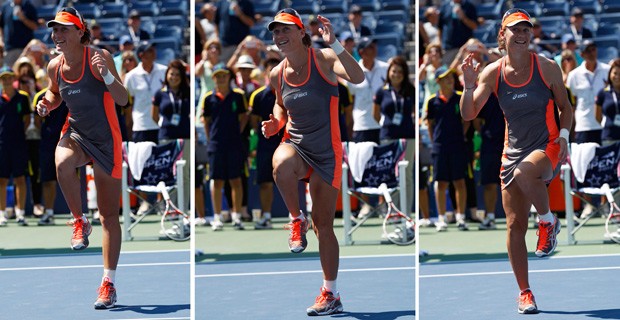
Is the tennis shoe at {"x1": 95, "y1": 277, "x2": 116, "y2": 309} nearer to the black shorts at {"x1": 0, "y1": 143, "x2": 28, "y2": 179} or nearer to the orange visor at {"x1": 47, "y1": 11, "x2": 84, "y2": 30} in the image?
the orange visor at {"x1": 47, "y1": 11, "x2": 84, "y2": 30}

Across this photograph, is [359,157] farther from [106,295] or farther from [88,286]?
[106,295]

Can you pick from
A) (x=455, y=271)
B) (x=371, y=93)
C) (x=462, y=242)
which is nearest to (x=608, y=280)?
(x=455, y=271)

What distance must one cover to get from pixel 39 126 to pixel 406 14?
599cm

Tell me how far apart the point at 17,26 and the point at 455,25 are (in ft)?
16.4

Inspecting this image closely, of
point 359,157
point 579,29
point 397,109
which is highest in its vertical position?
point 579,29


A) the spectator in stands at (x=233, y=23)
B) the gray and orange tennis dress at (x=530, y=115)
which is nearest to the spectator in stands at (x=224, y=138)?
the spectator in stands at (x=233, y=23)

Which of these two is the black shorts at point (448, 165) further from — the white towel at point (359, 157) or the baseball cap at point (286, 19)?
the baseball cap at point (286, 19)

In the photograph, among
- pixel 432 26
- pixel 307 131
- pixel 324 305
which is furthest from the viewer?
pixel 432 26

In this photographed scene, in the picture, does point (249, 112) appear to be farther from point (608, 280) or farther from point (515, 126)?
point (515, 126)

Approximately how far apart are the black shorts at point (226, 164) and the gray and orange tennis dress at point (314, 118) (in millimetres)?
5018

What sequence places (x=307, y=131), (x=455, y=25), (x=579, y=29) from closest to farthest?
(x=307, y=131) < (x=455, y=25) < (x=579, y=29)

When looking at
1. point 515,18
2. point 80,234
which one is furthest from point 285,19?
point 80,234

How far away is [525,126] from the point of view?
237 inches

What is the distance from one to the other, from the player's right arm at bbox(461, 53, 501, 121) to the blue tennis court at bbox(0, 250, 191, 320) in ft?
5.75
